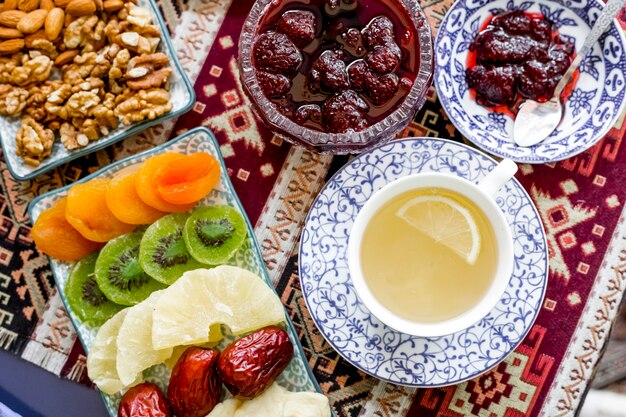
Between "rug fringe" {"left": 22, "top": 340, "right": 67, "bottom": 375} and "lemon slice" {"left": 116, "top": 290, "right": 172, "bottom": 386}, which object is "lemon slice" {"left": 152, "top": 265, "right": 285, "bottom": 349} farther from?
"rug fringe" {"left": 22, "top": 340, "right": 67, "bottom": 375}

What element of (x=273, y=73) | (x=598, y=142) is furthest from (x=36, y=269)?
(x=598, y=142)

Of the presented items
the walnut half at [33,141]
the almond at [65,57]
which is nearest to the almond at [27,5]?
the almond at [65,57]

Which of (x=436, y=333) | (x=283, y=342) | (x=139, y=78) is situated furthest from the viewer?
(x=139, y=78)

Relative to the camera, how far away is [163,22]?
1.80m

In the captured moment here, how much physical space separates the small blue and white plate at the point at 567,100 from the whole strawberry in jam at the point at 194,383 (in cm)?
85

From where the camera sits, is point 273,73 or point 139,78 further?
point 139,78

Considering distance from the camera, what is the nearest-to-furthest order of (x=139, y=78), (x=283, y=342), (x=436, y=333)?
(x=436, y=333)
(x=283, y=342)
(x=139, y=78)

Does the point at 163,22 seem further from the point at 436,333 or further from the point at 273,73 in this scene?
the point at 436,333

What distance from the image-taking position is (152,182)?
65.4 inches

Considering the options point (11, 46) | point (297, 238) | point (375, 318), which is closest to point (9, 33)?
point (11, 46)

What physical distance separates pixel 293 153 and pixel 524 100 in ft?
2.00

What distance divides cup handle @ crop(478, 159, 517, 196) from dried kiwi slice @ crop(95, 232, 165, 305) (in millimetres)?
843

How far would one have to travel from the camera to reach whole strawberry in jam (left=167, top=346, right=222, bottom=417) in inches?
63.7

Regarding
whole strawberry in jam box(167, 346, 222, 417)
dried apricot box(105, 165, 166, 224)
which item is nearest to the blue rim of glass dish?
dried apricot box(105, 165, 166, 224)
